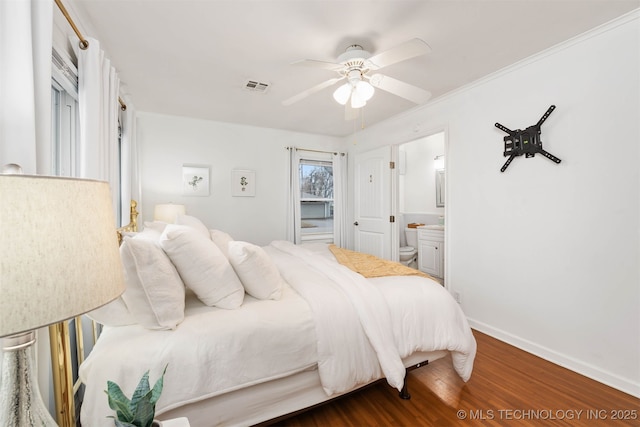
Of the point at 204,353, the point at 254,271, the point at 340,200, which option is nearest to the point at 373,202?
the point at 340,200

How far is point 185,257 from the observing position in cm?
144

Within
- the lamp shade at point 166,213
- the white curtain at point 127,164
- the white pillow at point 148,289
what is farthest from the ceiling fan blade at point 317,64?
the lamp shade at point 166,213

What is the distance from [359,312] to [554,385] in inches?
62.1

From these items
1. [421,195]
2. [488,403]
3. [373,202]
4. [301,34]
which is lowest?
[488,403]

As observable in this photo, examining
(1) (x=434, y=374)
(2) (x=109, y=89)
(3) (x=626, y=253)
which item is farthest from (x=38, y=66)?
(3) (x=626, y=253)

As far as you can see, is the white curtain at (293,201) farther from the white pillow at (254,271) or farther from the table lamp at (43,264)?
the table lamp at (43,264)

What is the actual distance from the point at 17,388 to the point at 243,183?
144 inches

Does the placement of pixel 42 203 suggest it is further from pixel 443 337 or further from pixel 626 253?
pixel 626 253

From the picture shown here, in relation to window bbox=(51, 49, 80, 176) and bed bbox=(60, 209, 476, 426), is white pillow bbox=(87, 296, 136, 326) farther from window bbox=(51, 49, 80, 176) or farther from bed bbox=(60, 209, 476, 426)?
window bbox=(51, 49, 80, 176)

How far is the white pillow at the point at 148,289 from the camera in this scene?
1.24 metres

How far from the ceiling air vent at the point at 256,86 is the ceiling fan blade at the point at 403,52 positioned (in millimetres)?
1312

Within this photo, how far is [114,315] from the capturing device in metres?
1.29

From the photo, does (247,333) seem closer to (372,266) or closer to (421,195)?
(372,266)

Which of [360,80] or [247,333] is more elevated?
[360,80]
